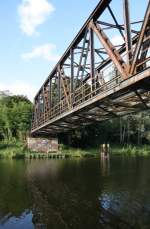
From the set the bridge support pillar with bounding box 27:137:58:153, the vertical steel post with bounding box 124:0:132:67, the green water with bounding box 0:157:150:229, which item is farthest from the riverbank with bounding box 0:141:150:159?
the vertical steel post with bounding box 124:0:132:67

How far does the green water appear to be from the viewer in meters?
17.8

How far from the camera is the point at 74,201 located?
23141mm

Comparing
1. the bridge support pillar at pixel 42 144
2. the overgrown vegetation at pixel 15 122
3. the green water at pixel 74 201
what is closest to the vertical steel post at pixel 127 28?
the green water at pixel 74 201

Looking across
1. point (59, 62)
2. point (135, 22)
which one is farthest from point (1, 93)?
point (135, 22)

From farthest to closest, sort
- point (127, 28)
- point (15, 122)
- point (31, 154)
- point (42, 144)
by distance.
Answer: point (15, 122), point (42, 144), point (31, 154), point (127, 28)

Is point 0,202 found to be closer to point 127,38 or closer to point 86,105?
point 86,105

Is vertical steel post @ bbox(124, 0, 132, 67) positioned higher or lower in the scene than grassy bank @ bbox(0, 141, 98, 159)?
higher

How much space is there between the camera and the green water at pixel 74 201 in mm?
17781

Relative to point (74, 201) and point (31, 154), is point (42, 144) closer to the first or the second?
point (31, 154)

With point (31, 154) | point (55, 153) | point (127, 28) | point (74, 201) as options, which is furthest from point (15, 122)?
point (127, 28)

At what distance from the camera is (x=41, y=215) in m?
19.6

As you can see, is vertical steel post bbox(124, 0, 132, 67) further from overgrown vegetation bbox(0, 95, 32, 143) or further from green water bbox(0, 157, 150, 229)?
overgrown vegetation bbox(0, 95, 32, 143)

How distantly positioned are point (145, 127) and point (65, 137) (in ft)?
85.4

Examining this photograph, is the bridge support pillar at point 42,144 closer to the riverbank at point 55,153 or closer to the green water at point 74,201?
the riverbank at point 55,153
